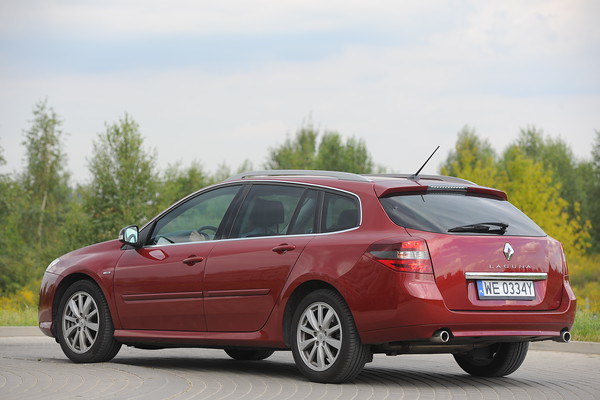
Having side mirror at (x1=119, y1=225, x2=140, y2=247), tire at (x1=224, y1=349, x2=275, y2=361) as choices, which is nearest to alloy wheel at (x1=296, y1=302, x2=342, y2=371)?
side mirror at (x1=119, y1=225, x2=140, y2=247)

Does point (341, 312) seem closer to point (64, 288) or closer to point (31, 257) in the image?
point (64, 288)

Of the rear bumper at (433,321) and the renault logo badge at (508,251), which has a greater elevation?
the renault logo badge at (508,251)

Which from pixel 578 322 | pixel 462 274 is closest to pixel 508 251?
pixel 462 274

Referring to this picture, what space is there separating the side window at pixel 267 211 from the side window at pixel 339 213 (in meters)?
0.37

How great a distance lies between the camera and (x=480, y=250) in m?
7.93

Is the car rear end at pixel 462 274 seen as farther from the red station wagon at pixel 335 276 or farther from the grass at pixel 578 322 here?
the grass at pixel 578 322

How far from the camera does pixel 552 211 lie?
6431 cm

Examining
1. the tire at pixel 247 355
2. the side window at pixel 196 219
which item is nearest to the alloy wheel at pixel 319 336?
the side window at pixel 196 219

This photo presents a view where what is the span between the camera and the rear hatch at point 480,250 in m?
7.79

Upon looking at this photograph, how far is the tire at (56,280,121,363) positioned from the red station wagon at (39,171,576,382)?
0.02 m

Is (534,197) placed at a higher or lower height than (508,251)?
higher

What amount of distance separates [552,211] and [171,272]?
57464 mm

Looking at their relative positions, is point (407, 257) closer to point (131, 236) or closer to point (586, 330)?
point (131, 236)

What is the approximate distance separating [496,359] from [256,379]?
2190mm
